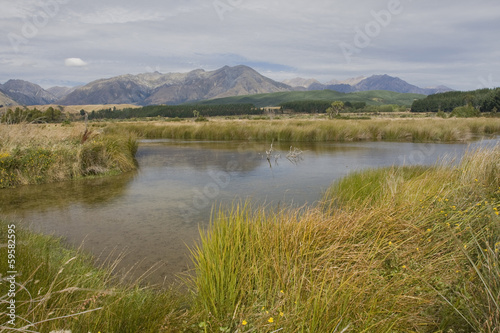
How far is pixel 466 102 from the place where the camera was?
306ft

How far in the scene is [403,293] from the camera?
9.30 ft

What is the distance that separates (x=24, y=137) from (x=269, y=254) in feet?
37.6

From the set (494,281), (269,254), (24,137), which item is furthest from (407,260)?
(24,137)

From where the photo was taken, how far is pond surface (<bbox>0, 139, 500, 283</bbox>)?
5.38m

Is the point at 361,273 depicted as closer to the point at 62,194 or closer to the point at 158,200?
the point at 158,200

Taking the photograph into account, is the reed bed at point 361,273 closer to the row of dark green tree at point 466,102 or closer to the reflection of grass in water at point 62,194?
the reflection of grass in water at point 62,194

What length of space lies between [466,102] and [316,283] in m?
110

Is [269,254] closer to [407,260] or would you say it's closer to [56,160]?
[407,260]

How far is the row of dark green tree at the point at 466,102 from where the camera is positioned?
66.4 meters

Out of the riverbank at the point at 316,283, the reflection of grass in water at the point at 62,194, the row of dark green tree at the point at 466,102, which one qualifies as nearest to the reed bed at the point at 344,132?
the reflection of grass in water at the point at 62,194

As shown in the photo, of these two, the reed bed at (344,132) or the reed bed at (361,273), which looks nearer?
the reed bed at (361,273)

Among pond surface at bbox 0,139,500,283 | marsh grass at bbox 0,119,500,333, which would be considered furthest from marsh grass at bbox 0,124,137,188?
marsh grass at bbox 0,119,500,333

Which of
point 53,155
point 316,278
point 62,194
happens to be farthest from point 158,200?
point 316,278

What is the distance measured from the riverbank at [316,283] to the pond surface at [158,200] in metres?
0.92
